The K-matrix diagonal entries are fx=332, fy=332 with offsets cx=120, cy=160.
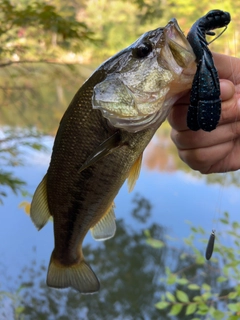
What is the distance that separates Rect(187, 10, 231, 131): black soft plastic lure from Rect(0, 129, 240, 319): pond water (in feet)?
5.60

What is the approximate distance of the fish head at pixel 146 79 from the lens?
33.6 inches

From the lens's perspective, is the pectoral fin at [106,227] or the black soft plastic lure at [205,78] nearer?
the black soft plastic lure at [205,78]

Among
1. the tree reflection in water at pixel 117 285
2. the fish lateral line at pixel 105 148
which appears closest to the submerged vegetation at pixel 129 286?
the tree reflection in water at pixel 117 285

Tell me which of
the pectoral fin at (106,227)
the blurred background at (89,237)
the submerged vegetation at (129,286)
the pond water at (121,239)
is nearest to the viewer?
the pectoral fin at (106,227)

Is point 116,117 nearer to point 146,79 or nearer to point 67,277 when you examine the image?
point 146,79

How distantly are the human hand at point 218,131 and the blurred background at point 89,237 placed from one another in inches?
40.9

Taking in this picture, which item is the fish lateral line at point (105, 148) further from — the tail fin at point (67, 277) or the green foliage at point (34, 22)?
the green foliage at point (34, 22)

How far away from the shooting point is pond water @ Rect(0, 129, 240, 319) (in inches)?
125

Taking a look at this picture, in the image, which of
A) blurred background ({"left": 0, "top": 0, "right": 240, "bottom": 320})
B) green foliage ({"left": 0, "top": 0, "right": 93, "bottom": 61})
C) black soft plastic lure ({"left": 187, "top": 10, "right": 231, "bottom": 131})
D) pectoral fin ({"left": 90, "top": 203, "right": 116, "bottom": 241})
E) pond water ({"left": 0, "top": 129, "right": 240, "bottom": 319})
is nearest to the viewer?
black soft plastic lure ({"left": 187, "top": 10, "right": 231, "bottom": 131})

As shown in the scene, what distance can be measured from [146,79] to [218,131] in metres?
0.34

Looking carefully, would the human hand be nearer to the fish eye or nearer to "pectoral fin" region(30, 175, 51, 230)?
the fish eye

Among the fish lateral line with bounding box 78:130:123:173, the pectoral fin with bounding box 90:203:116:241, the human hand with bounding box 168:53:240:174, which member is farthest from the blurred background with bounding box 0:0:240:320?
the fish lateral line with bounding box 78:130:123:173

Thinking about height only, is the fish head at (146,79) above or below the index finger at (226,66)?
below

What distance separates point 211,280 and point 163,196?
1.44 metres
